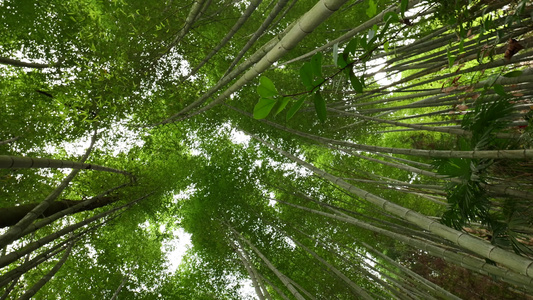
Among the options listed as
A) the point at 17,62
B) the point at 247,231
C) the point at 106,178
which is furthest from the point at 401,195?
the point at 17,62

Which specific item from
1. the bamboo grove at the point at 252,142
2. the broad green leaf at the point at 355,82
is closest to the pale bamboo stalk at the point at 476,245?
the bamboo grove at the point at 252,142

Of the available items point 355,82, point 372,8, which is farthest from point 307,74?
point 372,8

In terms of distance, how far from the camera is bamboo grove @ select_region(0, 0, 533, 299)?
169 centimetres

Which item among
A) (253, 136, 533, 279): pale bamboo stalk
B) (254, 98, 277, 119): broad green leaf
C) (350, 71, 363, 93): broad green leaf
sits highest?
(254, 98, 277, 119): broad green leaf

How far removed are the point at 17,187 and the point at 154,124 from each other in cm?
193

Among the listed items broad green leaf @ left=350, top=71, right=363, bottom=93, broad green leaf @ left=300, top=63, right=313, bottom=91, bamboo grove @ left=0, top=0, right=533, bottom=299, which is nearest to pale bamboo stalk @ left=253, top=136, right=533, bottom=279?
bamboo grove @ left=0, top=0, right=533, bottom=299

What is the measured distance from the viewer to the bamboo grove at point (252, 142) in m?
1.69

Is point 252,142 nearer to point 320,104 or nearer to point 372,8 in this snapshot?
point 372,8

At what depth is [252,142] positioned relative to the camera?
21.6ft

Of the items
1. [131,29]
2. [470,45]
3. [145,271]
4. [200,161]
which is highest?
[200,161]

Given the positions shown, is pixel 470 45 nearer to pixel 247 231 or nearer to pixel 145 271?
pixel 247 231

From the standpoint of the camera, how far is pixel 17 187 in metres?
3.59

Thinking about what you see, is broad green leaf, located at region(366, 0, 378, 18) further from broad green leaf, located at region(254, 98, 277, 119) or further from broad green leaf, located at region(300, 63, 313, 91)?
broad green leaf, located at region(254, 98, 277, 119)

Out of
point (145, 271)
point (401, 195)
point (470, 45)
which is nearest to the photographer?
point (470, 45)
